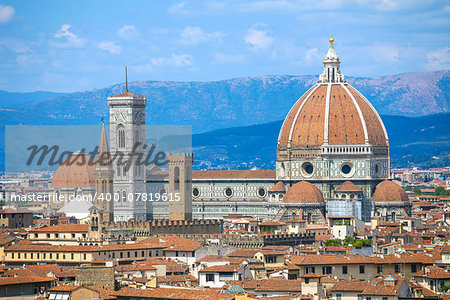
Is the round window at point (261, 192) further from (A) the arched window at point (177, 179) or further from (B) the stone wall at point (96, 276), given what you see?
(B) the stone wall at point (96, 276)

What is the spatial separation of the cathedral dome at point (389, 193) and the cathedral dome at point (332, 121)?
602 centimetres

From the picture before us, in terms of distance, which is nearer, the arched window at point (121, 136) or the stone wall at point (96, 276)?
the stone wall at point (96, 276)

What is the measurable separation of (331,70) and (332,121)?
8.90 m

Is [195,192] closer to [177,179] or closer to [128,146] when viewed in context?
[177,179]

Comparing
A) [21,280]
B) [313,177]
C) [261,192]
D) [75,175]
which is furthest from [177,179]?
[21,280]

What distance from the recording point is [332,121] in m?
139

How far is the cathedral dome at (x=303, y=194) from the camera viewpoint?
5177 inches

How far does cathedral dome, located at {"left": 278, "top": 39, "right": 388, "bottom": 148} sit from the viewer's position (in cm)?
13888

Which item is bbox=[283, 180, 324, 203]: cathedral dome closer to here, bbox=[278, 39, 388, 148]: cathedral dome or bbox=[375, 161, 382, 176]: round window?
bbox=[278, 39, 388, 148]: cathedral dome

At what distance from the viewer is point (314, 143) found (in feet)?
459

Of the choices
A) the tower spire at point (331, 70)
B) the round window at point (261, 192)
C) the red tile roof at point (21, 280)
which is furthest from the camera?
the tower spire at point (331, 70)

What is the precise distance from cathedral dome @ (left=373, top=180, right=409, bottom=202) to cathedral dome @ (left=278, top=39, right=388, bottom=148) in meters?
6.02

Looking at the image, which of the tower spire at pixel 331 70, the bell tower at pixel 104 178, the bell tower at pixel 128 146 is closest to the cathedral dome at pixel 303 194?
the tower spire at pixel 331 70

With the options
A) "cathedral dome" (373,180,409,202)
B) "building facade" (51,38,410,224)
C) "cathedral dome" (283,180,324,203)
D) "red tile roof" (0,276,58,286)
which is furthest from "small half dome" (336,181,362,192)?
"red tile roof" (0,276,58,286)
